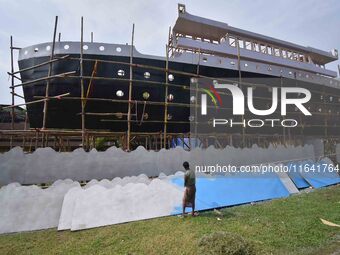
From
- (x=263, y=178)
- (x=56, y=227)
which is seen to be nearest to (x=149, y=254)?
(x=56, y=227)

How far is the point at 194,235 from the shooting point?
15.9 feet

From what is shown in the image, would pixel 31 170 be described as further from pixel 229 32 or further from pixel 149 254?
pixel 229 32

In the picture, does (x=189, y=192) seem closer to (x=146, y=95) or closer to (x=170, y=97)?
(x=146, y=95)

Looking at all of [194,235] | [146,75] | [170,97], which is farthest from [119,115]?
[194,235]

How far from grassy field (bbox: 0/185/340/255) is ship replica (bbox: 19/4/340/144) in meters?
5.96

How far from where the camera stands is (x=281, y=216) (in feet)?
19.4

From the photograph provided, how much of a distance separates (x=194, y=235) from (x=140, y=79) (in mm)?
8896

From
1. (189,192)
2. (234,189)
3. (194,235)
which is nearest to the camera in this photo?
(194,235)

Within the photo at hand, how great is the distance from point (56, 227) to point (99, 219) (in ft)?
3.36

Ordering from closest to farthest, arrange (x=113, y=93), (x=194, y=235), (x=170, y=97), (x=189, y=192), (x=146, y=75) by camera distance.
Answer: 1. (x=194, y=235)
2. (x=189, y=192)
3. (x=113, y=93)
4. (x=146, y=75)
5. (x=170, y=97)

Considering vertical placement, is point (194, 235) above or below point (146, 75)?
below

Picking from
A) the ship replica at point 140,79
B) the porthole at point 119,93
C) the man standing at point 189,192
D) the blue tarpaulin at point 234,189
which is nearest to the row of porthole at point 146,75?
the ship replica at point 140,79

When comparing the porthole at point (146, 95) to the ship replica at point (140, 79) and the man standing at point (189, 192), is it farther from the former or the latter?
the man standing at point (189, 192)

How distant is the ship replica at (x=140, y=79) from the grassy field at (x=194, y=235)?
5.96m
